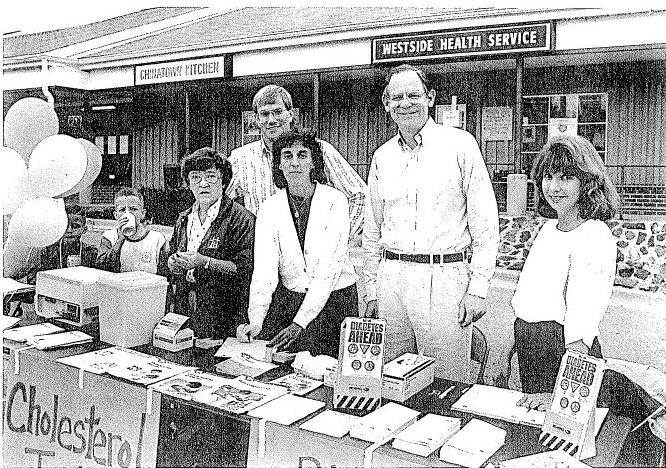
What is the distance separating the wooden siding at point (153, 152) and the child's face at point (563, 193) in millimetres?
1359

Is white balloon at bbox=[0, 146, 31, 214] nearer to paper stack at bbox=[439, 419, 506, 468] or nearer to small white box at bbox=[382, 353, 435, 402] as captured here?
small white box at bbox=[382, 353, 435, 402]

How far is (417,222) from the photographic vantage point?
7.18 feet

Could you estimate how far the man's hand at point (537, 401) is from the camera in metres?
1.78

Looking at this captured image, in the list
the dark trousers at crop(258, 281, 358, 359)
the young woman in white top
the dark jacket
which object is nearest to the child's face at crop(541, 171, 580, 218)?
the young woman in white top

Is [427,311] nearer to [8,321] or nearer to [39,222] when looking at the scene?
[39,222]

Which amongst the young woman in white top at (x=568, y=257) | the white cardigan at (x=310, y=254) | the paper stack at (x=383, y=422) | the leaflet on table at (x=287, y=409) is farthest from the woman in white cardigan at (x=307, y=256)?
the young woman in white top at (x=568, y=257)

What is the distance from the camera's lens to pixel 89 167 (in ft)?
8.55

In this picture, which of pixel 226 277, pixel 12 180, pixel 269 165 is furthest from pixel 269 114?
pixel 12 180

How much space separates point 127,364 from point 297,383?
1.94ft

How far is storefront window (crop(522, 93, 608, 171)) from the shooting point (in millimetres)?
1974

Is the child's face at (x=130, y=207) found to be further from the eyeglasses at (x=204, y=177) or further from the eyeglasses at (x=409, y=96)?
the eyeglasses at (x=409, y=96)

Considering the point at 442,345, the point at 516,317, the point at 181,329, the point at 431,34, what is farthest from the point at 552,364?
the point at 181,329

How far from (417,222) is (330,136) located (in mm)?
431

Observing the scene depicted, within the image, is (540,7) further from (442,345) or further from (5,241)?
(5,241)
